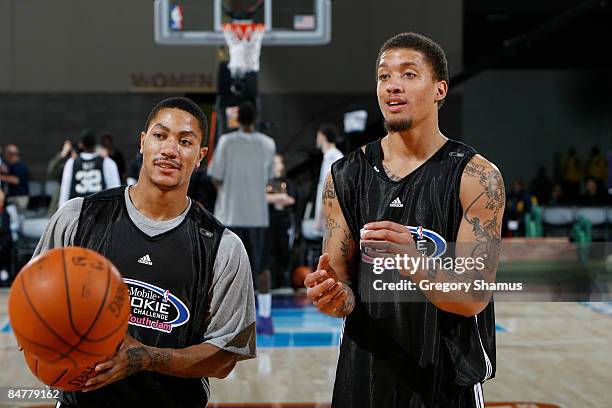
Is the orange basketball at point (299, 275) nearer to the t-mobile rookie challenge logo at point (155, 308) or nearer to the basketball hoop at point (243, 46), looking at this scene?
the basketball hoop at point (243, 46)

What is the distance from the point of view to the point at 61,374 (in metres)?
2.34

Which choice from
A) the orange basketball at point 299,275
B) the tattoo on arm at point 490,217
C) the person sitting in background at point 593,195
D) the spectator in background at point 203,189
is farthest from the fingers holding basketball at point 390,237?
the person sitting in background at point 593,195

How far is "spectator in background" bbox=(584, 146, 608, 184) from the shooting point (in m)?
15.7

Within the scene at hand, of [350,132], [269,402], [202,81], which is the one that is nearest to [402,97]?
[269,402]

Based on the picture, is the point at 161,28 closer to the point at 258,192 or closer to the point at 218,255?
the point at 258,192

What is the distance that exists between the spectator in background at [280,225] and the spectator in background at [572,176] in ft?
23.5

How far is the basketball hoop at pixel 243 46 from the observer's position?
11.1 meters

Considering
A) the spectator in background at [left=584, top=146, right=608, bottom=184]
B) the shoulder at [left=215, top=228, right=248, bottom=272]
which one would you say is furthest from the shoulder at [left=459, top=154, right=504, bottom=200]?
the spectator in background at [left=584, top=146, right=608, bottom=184]

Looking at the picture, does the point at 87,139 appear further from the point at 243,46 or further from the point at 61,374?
the point at 61,374

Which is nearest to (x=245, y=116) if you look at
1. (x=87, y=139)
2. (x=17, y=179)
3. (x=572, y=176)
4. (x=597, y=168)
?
(x=87, y=139)

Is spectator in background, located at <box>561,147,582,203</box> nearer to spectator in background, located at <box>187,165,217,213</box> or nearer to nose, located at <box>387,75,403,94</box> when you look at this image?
spectator in background, located at <box>187,165,217,213</box>

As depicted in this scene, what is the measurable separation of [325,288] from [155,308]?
580 millimetres

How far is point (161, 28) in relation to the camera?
36.5 ft

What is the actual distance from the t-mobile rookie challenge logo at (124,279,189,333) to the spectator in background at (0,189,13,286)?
836cm
